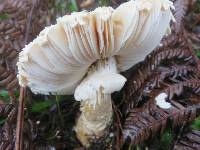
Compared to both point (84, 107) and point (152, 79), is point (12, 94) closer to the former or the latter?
point (84, 107)

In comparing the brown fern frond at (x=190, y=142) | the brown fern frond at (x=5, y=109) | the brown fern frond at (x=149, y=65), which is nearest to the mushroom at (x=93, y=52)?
the brown fern frond at (x=149, y=65)

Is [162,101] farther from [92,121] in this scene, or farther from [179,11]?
[179,11]

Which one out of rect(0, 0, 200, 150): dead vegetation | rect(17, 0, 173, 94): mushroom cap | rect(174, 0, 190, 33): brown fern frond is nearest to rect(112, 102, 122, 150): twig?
rect(0, 0, 200, 150): dead vegetation

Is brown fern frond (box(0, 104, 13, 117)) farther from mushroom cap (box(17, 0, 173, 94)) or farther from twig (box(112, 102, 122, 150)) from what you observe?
twig (box(112, 102, 122, 150))

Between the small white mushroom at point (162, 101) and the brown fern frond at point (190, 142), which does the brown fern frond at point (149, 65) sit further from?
the brown fern frond at point (190, 142)

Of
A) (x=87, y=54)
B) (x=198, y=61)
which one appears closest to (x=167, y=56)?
(x=198, y=61)

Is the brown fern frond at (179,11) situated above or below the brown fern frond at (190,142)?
above

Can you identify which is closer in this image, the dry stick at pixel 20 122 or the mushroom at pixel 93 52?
the mushroom at pixel 93 52
